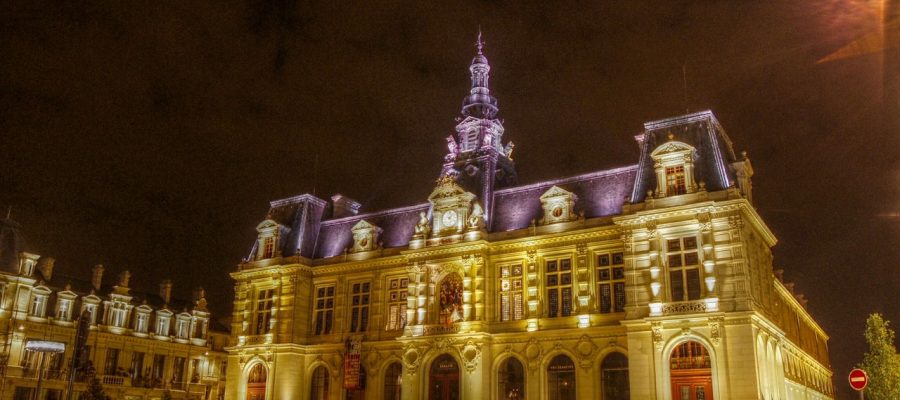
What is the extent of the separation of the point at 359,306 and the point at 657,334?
19458 mm

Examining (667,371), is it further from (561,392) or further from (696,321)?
(561,392)

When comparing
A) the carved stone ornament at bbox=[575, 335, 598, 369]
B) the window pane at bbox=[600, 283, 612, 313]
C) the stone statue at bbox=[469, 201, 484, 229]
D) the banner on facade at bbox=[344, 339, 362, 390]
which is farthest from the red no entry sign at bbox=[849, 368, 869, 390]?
the banner on facade at bbox=[344, 339, 362, 390]

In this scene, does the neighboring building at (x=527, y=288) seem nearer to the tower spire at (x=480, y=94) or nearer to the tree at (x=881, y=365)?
the tower spire at (x=480, y=94)

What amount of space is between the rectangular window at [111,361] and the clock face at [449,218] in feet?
109

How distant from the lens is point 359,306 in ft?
146

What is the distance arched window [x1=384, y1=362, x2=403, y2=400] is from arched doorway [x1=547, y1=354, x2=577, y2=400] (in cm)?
923

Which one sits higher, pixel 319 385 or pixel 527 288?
pixel 527 288

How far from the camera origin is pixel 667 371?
31766 millimetres

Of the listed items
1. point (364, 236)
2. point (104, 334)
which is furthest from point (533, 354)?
point (104, 334)

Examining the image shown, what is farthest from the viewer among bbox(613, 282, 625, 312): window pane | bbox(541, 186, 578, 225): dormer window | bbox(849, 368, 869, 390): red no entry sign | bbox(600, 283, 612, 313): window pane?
bbox(541, 186, 578, 225): dormer window

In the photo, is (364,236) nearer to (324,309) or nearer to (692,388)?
(324,309)

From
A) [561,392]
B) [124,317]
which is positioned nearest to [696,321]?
[561,392]

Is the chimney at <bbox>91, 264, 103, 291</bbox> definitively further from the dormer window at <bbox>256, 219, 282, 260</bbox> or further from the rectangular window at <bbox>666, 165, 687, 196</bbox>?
the rectangular window at <bbox>666, 165, 687, 196</bbox>

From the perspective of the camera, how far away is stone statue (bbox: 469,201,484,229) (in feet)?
133
